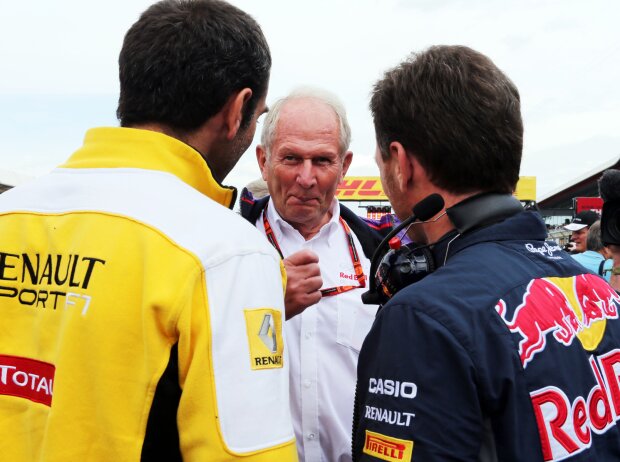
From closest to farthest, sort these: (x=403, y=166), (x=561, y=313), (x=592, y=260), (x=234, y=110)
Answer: (x=561, y=313) < (x=234, y=110) < (x=403, y=166) < (x=592, y=260)

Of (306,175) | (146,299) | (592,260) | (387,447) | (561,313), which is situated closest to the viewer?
(146,299)

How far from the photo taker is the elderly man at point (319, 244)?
238 cm

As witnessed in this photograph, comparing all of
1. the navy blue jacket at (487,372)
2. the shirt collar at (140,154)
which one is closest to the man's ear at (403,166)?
the navy blue jacket at (487,372)

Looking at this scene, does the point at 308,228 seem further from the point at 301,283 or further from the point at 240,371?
the point at 240,371

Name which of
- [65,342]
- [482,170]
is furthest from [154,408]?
[482,170]

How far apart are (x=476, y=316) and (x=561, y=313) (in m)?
0.24

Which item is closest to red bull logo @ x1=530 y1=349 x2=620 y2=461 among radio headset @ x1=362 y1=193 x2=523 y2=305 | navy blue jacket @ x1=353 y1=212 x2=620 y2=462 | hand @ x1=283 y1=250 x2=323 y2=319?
navy blue jacket @ x1=353 y1=212 x2=620 y2=462

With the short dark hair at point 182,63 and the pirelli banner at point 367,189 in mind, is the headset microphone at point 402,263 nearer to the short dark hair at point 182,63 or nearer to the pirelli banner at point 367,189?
the short dark hair at point 182,63

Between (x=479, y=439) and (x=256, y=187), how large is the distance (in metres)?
3.70

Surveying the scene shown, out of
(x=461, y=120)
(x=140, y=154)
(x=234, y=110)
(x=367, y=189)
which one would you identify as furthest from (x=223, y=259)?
(x=367, y=189)

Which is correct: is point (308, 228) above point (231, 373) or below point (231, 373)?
above

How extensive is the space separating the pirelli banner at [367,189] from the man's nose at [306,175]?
95.1 feet

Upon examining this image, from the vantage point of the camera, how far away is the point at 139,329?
4.00 feet

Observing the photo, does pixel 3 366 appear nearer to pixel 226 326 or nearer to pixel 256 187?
pixel 226 326
